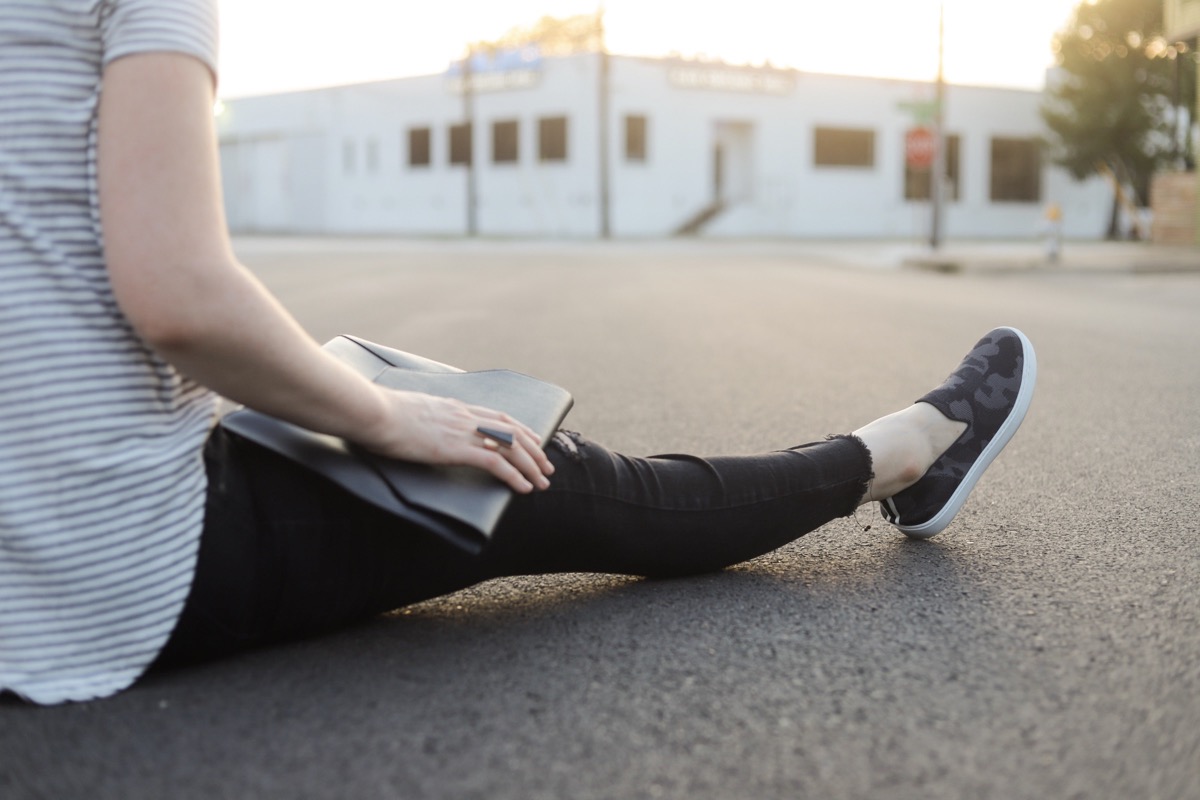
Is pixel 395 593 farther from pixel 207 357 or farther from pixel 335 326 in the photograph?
pixel 335 326

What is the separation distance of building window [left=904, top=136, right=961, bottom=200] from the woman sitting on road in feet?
140

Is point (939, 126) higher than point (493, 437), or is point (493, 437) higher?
point (939, 126)

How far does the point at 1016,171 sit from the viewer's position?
46.1 metres

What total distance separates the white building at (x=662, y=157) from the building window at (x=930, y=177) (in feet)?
0.27

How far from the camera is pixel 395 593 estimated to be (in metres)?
1.98

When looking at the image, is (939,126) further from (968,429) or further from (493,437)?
(493,437)

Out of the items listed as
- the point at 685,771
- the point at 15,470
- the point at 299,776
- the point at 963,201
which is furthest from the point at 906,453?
the point at 963,201

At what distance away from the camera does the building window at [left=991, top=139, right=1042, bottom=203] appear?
150ft

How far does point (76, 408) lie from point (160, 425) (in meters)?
0.11

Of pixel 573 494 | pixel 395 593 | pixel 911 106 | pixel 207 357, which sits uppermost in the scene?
pixel 911 106

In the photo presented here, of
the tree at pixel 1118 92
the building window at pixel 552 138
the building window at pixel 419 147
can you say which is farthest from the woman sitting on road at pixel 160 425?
the building window at pixel 419 147

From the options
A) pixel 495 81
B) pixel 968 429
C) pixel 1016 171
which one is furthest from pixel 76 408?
pixel 1016 171

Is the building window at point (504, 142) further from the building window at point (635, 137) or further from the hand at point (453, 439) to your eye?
the hand at point (453, 439)

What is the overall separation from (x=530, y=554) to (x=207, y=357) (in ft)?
2.19
